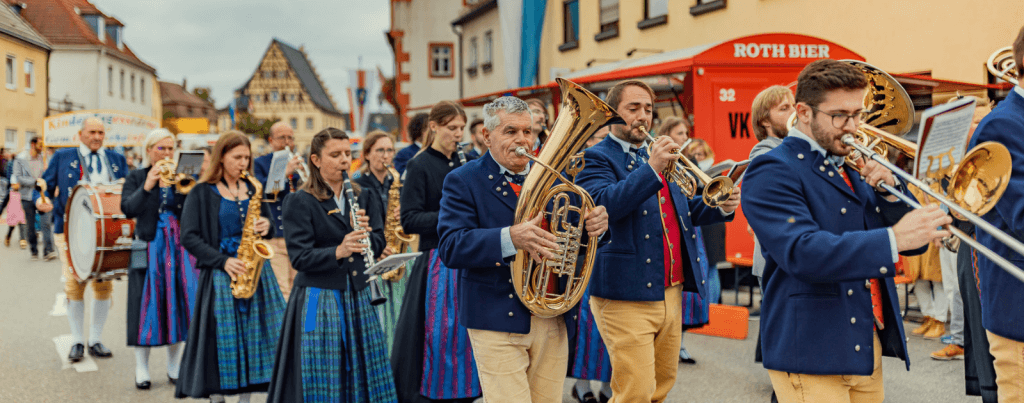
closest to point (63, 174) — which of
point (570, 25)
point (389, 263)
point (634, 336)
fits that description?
point (389, 263)

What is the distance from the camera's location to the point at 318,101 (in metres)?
87.9

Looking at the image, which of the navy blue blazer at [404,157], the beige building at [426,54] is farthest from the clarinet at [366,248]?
the beige building at [426,54]

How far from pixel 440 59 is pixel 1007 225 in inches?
1239

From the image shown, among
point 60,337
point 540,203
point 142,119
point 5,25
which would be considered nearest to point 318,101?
point 5,25

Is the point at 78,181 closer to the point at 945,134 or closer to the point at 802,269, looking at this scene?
the point at 802,269

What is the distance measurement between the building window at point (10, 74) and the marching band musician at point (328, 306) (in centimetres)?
3679

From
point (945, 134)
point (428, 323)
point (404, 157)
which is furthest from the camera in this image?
point (404, 157)

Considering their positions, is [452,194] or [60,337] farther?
[60,337]

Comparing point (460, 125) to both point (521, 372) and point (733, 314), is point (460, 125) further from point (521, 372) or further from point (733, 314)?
point (733, 314)

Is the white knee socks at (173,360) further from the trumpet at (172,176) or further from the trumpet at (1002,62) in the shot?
the trumpet at (1002,62)

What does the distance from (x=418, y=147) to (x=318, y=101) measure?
84.0 meters

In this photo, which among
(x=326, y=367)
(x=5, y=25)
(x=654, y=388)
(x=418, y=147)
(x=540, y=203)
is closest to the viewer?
(x=540, y=203)

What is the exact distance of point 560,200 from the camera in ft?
10.9

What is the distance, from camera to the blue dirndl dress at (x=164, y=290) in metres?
6.02
